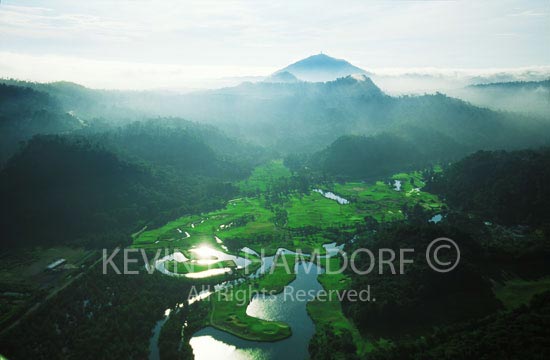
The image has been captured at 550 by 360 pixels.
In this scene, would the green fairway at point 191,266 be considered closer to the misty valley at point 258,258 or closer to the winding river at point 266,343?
the misty valley at point 258,258

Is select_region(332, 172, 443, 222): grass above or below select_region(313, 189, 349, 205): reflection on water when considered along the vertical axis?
above

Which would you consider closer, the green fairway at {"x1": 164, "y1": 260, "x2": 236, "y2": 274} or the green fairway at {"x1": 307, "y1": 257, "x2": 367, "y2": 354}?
the green fairway at {"x1": 307, "y1": 257, "x2": 367, "y2": 354}

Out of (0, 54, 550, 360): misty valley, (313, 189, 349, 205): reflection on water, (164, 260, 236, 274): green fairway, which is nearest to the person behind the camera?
(0, 54, 550, 360): misty valley

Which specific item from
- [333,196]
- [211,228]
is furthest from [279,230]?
[333,196]

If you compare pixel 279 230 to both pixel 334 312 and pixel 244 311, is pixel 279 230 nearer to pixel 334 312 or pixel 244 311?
pixel 244 311

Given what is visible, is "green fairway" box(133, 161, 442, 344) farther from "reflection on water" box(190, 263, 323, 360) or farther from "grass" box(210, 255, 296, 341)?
"reflection on water" box(190, 263, 323, 360)
